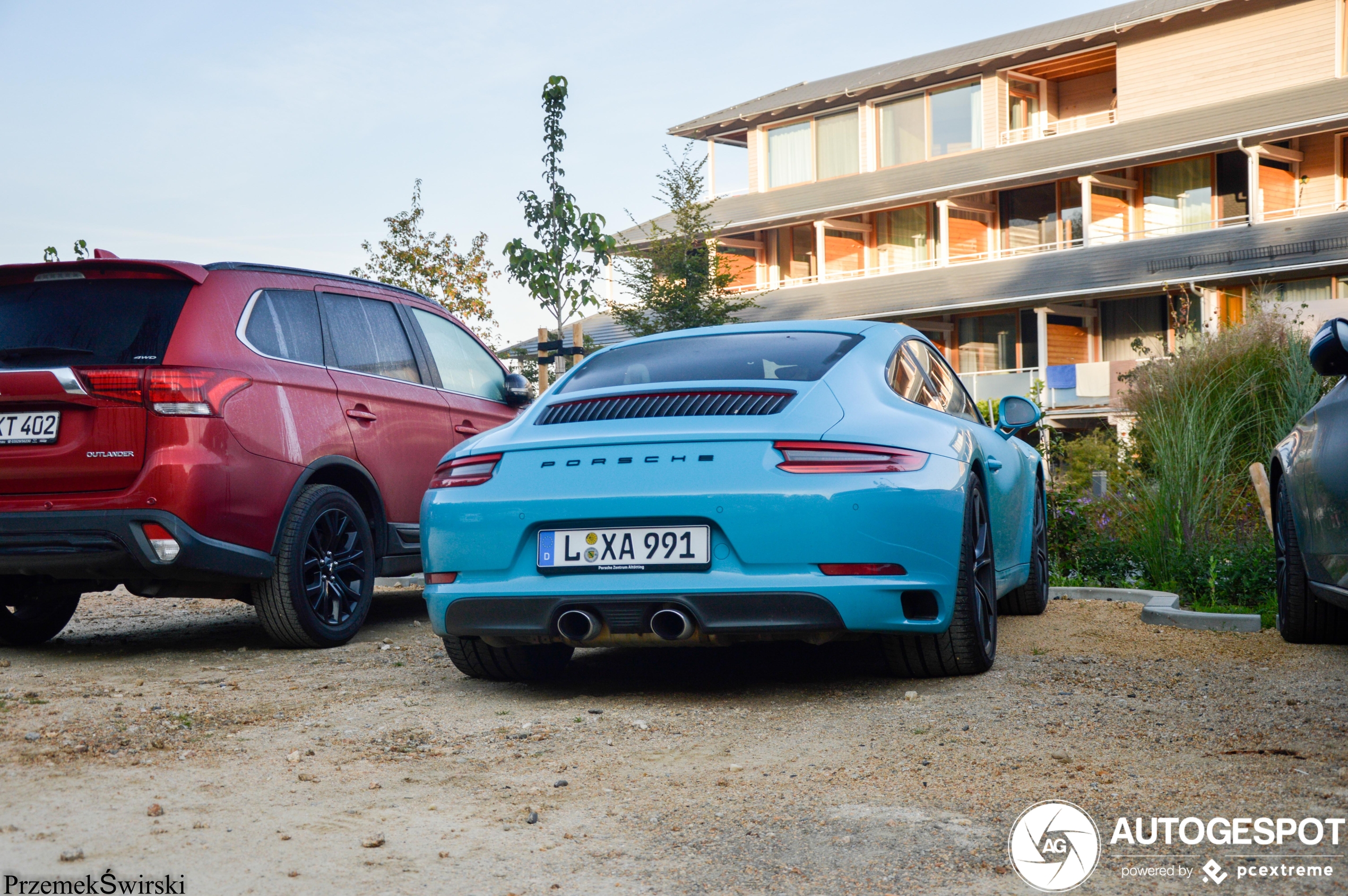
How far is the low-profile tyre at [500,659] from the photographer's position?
4898 millimetres

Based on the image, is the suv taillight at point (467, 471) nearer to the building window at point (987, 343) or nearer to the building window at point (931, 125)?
the building window at point (987, 343)

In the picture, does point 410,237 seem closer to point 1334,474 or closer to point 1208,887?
point 1334,474

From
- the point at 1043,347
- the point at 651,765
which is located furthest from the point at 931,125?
the point at 651,765

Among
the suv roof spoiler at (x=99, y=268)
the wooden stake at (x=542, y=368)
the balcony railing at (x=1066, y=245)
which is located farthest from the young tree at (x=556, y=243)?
the balcony railing at (x=1066, y=245)

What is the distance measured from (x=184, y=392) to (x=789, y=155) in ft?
105

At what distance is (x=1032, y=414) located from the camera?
21.3ft

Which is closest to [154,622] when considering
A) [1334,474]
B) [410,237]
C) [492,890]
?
[492,890]

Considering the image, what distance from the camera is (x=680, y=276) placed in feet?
82.3

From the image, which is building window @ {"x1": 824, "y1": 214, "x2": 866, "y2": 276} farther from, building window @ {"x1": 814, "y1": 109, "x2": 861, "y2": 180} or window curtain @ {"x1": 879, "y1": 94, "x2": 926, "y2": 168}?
window curtain @ {"x1": 879, "y1": 94, "x2": 926, "y2": 168}

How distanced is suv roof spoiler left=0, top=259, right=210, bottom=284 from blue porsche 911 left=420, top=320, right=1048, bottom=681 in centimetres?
188

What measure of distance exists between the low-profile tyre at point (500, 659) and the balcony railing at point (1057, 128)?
94.3ft

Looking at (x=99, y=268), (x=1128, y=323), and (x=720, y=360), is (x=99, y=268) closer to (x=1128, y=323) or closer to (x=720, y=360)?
(x=720, y=360)

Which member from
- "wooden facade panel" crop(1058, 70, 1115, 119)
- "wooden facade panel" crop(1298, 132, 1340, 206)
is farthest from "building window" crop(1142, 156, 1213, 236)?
"wooden facade panel" crop(1058, 70, 1115, 119)

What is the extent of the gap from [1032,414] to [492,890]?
460 cm
